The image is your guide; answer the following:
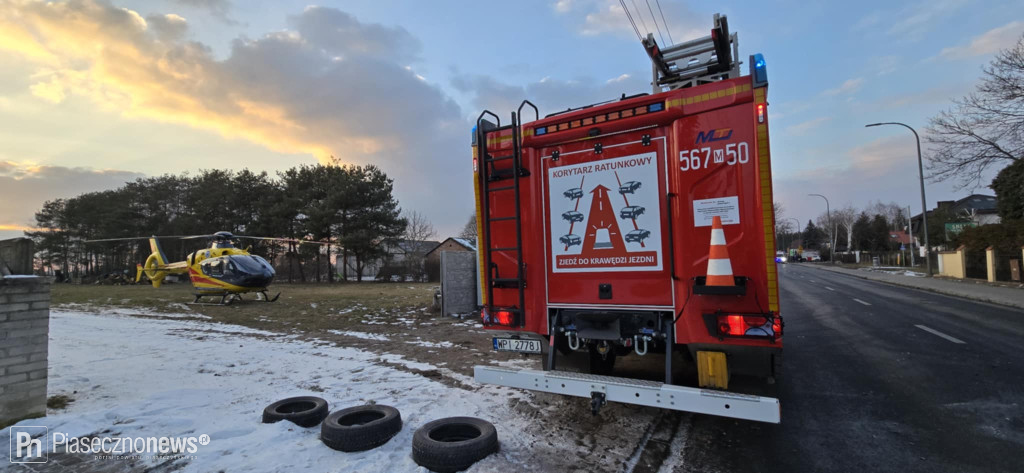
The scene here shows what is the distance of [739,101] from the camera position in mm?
3559

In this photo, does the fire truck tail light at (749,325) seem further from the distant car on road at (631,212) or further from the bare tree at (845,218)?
the bare tree at (845,218)

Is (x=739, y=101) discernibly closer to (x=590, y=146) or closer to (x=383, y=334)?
(x=590, y=146)

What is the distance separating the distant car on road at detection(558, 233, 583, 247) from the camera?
14.2 feet

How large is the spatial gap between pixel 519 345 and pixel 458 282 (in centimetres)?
908

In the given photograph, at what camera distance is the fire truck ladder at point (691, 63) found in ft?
19.0

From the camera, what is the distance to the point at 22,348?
4258mm

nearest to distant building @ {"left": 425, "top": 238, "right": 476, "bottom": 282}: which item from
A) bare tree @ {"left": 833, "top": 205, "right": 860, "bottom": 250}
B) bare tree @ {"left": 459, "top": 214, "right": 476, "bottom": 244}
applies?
bare tree @ {"left": 459, "top": 214, "right": 476, "bottom": 244}

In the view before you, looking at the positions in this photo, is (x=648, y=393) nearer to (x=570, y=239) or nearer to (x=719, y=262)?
(x=719, y=262)

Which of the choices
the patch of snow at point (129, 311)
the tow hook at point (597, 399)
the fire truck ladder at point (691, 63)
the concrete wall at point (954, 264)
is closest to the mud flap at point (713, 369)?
the tow hook at point (597, 399)

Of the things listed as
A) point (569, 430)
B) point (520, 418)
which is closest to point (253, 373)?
point (520, 418)

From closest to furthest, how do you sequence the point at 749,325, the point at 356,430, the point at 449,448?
the point at 449,448, the point at 749,325, the point at 356,430

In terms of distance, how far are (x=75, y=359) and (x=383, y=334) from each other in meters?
5.14

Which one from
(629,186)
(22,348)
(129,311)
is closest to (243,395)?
(22,348)

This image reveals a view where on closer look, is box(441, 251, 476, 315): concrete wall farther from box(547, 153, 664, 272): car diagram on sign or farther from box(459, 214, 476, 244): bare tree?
box(459, 214, 476, 244): bare tree
